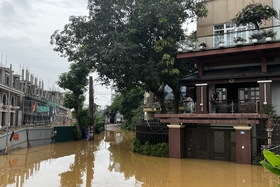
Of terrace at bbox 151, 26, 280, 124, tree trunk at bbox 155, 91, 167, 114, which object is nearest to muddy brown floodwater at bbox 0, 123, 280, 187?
terrace at bbox 151, 26, 280, 124

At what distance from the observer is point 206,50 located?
51.4 ft

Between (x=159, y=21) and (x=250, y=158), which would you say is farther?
(x=159, y=21)

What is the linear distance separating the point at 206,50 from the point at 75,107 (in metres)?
18.4

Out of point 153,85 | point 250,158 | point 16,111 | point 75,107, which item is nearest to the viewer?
point 250,158

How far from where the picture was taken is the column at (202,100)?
1557 centimetres

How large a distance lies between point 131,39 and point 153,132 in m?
6.07

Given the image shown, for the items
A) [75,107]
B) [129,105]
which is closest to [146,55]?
[75,107]

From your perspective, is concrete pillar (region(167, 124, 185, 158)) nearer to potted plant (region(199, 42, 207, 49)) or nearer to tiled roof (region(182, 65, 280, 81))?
tiled roof (region(182, 65, 280, 81))

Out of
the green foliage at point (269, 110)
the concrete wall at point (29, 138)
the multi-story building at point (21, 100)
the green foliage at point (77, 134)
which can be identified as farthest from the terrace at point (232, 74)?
the multi-story building at point (21, 100)

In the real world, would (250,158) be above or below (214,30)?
below

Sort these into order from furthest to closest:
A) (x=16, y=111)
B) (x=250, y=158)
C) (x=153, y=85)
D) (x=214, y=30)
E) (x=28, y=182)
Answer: (x=16, y=111)
(x=214, y=30)
(x=153, y=85)
(x=250, y=158)
(x=28, y=182)

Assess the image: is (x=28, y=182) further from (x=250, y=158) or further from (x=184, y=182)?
(x=250, y=158)

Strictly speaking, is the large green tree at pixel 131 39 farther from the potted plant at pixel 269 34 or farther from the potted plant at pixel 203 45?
the potted plant at pixel 269 34

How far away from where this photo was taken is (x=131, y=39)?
55.1 feet
